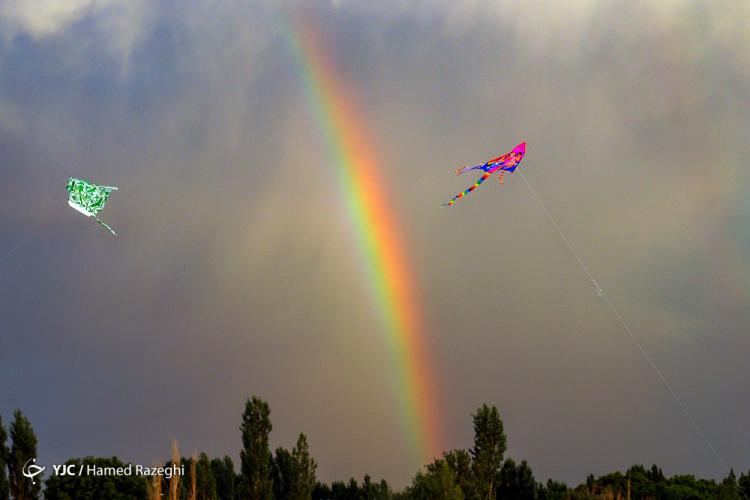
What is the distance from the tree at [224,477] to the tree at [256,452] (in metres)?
25.5

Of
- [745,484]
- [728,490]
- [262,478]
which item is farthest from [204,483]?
[745,484]

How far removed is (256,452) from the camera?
265ft

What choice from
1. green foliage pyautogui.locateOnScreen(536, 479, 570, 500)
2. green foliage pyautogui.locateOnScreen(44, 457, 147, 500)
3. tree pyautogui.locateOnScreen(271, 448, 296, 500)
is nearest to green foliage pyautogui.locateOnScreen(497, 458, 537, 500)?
green foliage pyautogui.locateOnScreen(536, 479, 570, 500)

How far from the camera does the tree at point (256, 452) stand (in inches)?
3147

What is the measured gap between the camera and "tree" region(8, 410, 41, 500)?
76.0 metres

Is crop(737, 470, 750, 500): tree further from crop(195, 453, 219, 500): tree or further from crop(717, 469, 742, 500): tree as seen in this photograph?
crop(195, 453, 219, 500): tree

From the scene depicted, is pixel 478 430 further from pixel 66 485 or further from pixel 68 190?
pixel 68 190

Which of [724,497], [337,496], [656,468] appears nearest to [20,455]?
[337,496]

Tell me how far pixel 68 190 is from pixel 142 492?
29.1m

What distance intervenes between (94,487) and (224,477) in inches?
1175

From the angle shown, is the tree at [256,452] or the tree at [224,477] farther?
the tree at [224,477]

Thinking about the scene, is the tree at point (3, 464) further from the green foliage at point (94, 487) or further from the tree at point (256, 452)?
the tree at point (256, 452)

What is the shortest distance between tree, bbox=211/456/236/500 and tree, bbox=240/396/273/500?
25.5m

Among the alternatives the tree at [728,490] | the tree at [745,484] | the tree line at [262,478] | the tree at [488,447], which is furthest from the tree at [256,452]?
the tree at [745,484]
